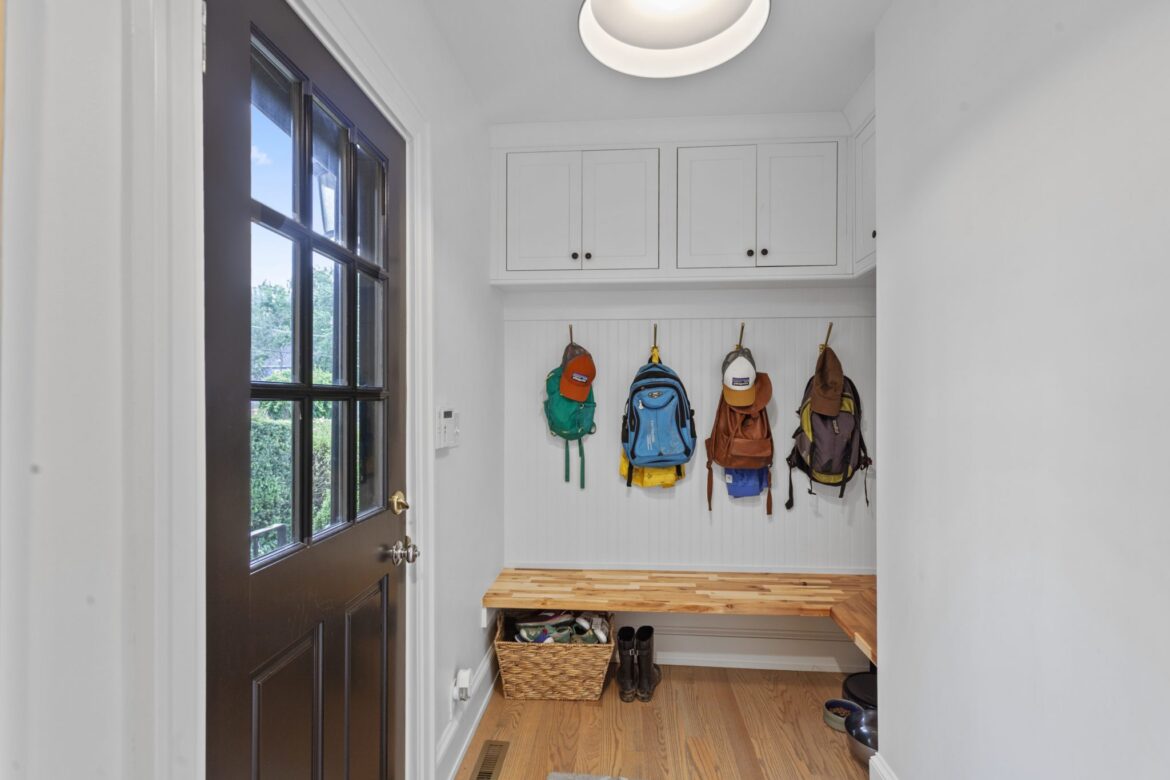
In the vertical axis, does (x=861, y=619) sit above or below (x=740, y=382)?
below

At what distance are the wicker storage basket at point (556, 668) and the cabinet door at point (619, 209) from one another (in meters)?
1.62

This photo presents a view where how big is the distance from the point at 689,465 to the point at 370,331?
1.78m

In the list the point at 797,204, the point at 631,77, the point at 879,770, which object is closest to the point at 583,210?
the point at 631,77

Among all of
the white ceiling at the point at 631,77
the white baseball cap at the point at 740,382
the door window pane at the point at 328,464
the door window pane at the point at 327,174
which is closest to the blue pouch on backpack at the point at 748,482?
the white baseball cap at the point at 740,382

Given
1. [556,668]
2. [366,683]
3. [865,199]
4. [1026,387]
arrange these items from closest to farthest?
[1026,387] → [366,683] → [865,199] → [556,668]

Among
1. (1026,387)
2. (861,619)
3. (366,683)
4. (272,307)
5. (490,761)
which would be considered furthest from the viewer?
(861,619)

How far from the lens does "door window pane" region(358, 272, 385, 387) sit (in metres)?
1.34

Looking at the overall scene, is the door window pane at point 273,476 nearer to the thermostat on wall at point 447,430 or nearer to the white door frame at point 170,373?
the white door frame at point 170,373

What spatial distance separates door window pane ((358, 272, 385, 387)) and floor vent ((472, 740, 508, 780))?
140 cm

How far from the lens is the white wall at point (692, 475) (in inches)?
106

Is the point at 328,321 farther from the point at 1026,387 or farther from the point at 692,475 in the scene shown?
the point at 692,475

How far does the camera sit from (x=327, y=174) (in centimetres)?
121

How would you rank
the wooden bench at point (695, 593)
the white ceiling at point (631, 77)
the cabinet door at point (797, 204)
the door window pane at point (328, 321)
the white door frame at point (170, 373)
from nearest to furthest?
the white door frame at point (170, 373) → the door window pane at point (328, 321) → the white ceiling at point (631, 77) → the wooden bench at point (695, 593) → the cabinet door at point (797, 204)

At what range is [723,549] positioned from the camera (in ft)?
8.98
